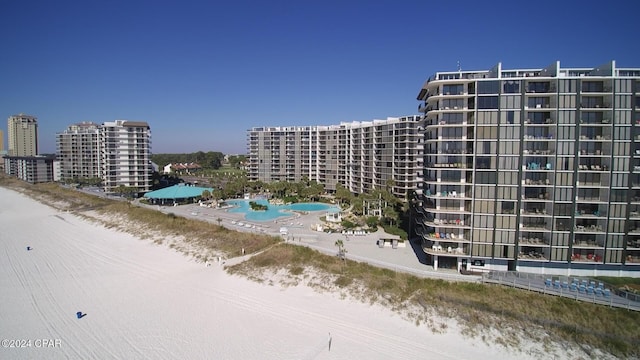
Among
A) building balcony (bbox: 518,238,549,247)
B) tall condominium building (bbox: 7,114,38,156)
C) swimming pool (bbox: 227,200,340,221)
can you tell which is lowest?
swimming pool (bbox: 227,200,340,221)

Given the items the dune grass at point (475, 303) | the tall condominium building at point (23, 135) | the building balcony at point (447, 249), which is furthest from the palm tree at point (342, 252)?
the tall condominium building at point (23, 135)

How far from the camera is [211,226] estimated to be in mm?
50781

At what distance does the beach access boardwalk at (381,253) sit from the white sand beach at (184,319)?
7.25 metres

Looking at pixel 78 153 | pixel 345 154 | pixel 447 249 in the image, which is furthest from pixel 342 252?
pixel 78 153

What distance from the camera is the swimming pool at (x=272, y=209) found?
61.2 meters

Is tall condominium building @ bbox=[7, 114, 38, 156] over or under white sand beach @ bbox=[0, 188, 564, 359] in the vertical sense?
over

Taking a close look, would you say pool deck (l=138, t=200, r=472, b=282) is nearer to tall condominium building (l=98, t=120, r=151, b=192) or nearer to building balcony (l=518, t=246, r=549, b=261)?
building balcony (l=518, t=246, r=549, b=261)

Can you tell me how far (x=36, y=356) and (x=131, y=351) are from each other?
6390mm

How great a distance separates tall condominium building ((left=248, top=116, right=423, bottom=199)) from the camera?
61.6 m

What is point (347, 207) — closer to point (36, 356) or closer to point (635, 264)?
point (635, 264)

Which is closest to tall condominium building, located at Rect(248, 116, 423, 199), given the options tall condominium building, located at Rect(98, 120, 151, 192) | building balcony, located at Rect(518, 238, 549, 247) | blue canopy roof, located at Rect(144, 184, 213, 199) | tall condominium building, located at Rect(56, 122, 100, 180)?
blue canopy roof, located at Rect(144, 184, 213, 199)

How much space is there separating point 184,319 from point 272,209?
42.5 metres

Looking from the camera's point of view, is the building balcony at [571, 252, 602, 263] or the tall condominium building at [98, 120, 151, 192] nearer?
the building balcony at [571, 252, 602, 263]

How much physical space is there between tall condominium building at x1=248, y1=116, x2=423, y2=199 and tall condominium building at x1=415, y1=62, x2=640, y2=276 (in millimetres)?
24858
